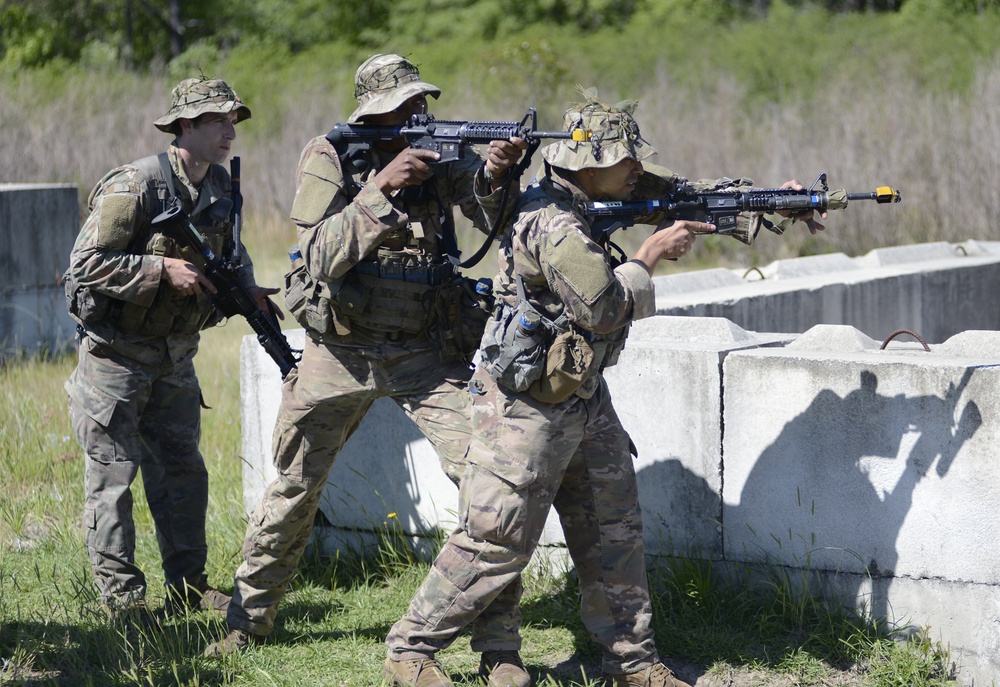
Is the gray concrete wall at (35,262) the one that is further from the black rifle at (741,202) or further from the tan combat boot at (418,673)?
the black rifle at (741,202)

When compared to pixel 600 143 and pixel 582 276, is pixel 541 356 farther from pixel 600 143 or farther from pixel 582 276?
pixel 600 143

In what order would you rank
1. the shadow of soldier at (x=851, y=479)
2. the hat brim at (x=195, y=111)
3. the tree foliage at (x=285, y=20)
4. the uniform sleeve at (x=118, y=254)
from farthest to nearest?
the tree foliage at (x=285, y=20), the hat brim at (x=195, y=111), the uniform sleeve at (x=118, y=254), the shadow of soldier at (x=851, y=479)

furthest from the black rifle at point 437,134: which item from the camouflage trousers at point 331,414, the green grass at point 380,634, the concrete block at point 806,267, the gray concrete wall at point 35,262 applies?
the gray concrete wall at point 35,262

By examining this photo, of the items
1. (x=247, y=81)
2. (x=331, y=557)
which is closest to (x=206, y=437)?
(x=331, y=557)

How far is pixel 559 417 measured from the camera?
337 centimetres

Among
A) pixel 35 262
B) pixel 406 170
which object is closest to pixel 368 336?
pixel 406 170

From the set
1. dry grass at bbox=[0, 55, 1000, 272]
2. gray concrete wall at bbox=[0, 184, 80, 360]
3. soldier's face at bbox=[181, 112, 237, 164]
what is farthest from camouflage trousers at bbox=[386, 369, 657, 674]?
dry grass at bbox=[0, 55, 1000, 272]

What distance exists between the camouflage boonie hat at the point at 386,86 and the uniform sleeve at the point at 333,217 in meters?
0.19

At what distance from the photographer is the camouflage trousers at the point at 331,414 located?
3770 mm

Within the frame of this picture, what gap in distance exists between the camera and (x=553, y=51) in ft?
61.8

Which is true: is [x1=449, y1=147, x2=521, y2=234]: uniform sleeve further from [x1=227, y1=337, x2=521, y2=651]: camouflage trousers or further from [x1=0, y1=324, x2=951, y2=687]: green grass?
[x1=0, y1=324, x2=951, y2=687]: green grass

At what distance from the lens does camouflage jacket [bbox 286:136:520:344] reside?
3.53 m

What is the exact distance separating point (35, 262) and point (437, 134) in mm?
6150

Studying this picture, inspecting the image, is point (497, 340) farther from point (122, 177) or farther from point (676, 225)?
point (122, 177)
